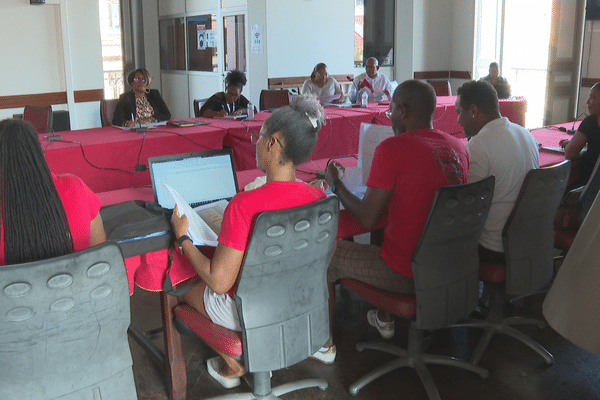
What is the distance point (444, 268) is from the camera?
201 centimetres

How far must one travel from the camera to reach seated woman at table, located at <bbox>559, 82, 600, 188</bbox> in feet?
10.0

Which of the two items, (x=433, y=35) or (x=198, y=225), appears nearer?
(x=198, y=225)

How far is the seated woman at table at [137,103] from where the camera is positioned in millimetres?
4617

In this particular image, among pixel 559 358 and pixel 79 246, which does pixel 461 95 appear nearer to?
pixel 559 358

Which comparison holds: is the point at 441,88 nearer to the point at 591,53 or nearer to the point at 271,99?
the point at 591,53

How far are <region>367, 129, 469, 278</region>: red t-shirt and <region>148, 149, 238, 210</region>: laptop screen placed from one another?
0.61m

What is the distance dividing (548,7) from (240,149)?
18.6 feet

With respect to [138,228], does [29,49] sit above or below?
above

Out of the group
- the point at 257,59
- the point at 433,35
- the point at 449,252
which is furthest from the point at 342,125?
the point at 433,35

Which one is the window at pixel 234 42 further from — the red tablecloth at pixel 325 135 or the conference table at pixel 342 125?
the red tablecloth at pixel 325 135

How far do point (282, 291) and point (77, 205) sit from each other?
0.62 meters

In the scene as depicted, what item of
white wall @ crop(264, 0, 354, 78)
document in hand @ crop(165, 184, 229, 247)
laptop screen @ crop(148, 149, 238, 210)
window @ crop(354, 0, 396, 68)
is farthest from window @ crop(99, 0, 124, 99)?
document in hand @ crop(165, 184, 229, 247)

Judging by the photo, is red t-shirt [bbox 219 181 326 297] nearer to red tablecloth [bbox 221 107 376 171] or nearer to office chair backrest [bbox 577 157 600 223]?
office chair backrest [bbox 577 157 600 223]

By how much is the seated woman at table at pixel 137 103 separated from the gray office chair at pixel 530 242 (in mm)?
3100
